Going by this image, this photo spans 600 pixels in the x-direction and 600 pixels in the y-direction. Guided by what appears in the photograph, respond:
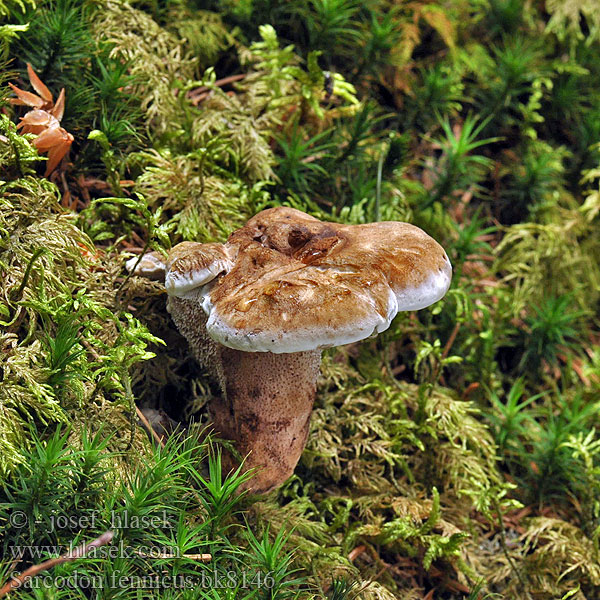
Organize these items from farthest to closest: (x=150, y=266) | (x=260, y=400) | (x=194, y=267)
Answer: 1. (x=150, y=266)
2. (x=260, y=400)
3. (x=194, y=267)

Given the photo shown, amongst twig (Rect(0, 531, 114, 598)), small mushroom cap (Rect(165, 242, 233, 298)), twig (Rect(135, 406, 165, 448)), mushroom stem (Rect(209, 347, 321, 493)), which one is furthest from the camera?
twig (Rect(135, 406, 165, 448))

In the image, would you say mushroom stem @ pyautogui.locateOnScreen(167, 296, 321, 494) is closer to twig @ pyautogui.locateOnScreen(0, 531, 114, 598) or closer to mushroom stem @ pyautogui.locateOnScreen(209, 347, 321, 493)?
mushroom stem @ pyautogui.locateOnScreen(209, 347, 321, 493)

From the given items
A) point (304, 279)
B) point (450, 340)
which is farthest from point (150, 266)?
point (450, 340)

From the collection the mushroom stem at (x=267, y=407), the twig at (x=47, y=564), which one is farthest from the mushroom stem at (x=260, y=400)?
the twig at (x=47, y=564)

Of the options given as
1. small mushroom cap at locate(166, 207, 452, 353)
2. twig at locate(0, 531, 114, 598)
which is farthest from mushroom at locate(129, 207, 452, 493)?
twig at locate(0, 531, 114, 598)

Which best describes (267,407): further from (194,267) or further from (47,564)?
(47,564)

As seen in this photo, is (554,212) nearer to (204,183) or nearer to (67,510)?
(204,183)

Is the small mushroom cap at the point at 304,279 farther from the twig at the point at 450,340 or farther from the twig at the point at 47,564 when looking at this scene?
the twig at the point at 450,340
